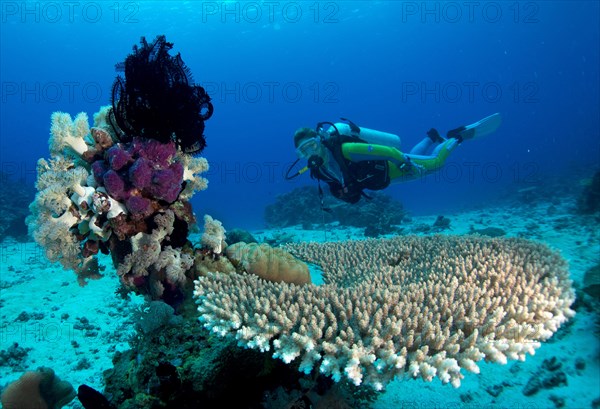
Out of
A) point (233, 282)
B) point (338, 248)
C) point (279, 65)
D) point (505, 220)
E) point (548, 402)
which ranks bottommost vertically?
point (548, 402)

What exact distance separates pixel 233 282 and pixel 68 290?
682cm

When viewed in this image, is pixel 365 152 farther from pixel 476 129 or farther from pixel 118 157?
pixel 476 129

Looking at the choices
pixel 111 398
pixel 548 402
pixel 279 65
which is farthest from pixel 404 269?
pixel 279 65

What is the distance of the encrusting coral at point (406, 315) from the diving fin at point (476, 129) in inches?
411

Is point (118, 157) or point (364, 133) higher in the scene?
point (364, 133)

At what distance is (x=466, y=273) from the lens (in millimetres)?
3754

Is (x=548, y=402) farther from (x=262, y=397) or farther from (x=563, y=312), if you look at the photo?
(x=262, y=397)

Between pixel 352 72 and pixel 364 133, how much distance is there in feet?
326

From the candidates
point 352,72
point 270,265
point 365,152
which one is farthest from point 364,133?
point 352,72

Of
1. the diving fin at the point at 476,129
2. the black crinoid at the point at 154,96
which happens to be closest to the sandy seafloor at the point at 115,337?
the black crinoid at the point at 154,96

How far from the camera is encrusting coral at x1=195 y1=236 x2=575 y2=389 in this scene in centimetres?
245

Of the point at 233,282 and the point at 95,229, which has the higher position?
the point at 95,229

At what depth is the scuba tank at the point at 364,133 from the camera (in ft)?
32.2

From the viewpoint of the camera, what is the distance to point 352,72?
101m
